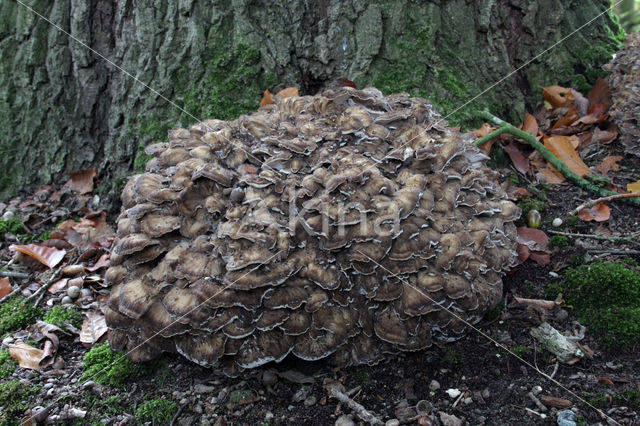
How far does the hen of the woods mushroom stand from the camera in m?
2.98

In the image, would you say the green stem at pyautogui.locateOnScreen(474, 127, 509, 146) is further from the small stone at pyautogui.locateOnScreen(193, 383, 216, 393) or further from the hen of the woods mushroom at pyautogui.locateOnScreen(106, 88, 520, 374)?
the small stone at pyautogui.locateOnScreen(193, 383, 216, 393)

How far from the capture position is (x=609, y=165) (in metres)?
4.86

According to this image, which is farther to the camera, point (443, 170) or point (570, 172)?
point (570, 172)

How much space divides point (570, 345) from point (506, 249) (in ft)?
2.51

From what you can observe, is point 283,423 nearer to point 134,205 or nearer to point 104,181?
point 134,205

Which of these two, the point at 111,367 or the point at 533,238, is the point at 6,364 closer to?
the point at 111,367

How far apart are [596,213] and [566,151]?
842mm

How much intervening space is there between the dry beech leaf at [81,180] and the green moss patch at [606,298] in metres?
4.88

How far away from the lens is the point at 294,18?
4977 mm

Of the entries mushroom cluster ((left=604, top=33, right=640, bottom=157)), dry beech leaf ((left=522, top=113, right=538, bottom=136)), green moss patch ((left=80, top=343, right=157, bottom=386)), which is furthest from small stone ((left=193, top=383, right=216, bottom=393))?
mushroom cluster ((left=604, top=33, right=640, bottom=157))

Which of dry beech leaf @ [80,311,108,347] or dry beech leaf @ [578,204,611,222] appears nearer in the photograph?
dry beech leaf @ [80,311,108,347]

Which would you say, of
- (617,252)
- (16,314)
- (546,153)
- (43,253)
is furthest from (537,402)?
(43,253)

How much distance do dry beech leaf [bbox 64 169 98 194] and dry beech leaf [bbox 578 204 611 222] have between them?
16.9ft

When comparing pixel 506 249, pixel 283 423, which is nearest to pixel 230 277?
pixel 283 423
